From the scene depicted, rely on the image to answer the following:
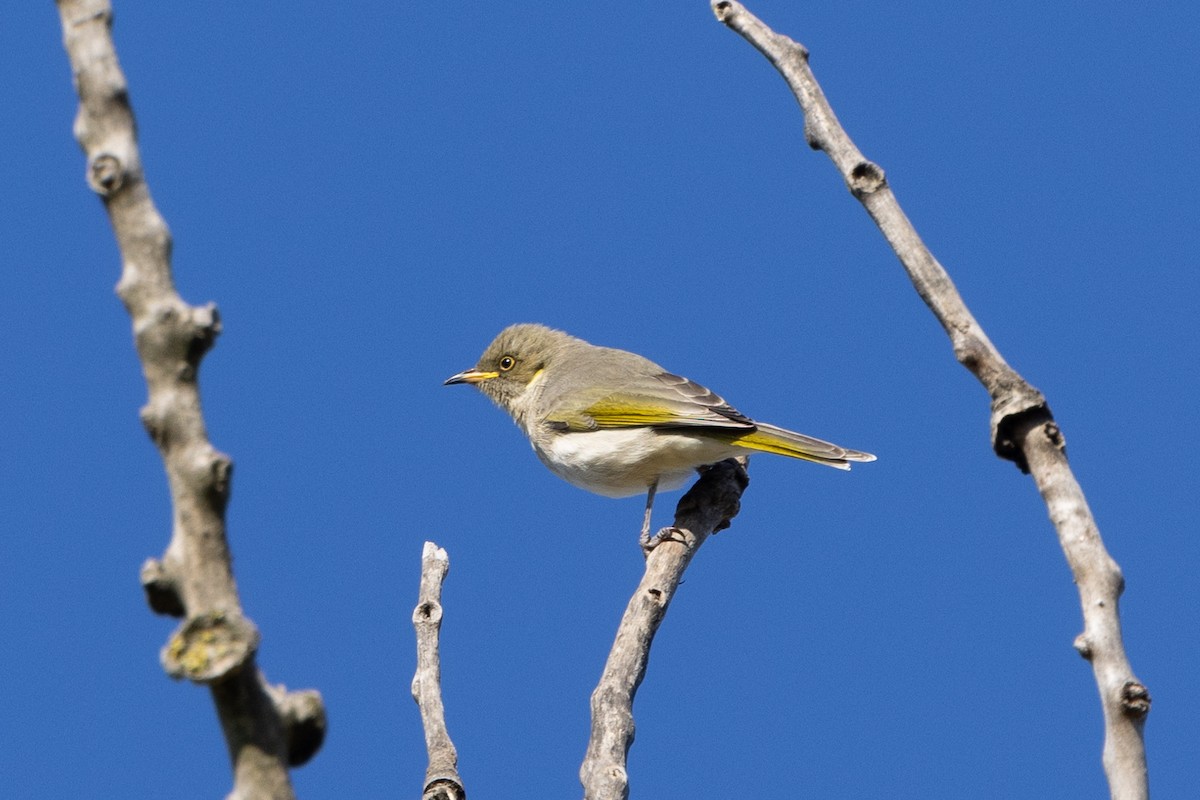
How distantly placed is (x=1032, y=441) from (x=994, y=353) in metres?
0.31

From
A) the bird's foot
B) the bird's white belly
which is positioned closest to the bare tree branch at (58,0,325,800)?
the bird's foot

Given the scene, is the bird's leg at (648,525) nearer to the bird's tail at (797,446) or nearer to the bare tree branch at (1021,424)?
the bird's tail at (797,446)

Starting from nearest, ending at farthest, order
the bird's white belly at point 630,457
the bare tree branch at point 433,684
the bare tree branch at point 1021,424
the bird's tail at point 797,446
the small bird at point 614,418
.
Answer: the bare tree branch at point 1021,424, the bare tree branch at point 433,684, the bird's tail at point 797,446, the small bird at point 614,418, the bird's white belly at point 630,457

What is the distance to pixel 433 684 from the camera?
5.15 m

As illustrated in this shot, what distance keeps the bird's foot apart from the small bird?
19mm

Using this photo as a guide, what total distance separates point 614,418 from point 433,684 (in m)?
4.15

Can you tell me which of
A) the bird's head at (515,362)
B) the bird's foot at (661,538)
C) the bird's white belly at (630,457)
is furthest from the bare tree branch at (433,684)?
the bird's head at (515,362)

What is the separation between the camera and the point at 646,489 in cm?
906

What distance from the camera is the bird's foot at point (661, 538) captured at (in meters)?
7.51

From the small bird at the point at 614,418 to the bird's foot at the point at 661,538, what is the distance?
A: 19 millimetres

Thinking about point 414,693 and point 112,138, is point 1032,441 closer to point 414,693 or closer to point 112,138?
point 112,138

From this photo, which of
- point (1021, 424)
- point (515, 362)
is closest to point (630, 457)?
point (515, 362)

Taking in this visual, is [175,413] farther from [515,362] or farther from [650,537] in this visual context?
[515,362]

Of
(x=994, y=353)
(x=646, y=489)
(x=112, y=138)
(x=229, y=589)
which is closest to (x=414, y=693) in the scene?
(x=994, y=353)
